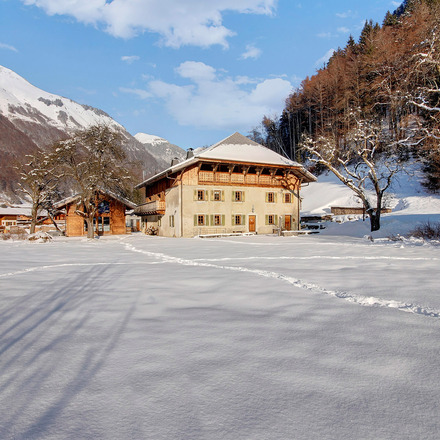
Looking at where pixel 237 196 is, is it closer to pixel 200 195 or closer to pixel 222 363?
pixel 200 195

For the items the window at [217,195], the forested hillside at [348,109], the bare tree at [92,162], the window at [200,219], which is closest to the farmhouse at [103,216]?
the bare tree at [92,162]

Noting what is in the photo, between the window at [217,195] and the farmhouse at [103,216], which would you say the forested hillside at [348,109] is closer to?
the window at [217,195]

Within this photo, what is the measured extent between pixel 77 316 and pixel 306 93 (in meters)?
66.2

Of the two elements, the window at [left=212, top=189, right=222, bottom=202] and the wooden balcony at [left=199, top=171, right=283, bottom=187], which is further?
the window at [left=212, top=189, right=222, bottom=202]

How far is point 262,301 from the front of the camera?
5.00 m

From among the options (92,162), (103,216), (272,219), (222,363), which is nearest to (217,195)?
(272,219)

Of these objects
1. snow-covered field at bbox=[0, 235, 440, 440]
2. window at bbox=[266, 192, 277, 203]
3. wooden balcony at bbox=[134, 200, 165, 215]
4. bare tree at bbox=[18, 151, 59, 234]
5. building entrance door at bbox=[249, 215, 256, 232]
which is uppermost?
bare tree at bbox=[18, 151, 59, 234]

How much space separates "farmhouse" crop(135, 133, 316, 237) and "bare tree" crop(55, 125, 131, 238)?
4.61m

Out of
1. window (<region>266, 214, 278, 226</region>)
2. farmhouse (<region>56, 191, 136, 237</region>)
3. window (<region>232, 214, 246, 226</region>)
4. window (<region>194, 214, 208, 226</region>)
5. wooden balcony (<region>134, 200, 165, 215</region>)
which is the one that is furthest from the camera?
farmhouse (<region>56, 191, 136, 237</region>)

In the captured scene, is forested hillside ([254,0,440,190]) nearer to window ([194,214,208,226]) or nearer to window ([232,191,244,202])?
window ([232,191,244,202])

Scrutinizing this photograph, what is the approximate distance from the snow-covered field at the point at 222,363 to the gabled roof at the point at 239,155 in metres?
23.7

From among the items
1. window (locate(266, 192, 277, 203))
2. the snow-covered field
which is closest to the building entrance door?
window (locate(266, 192, 277, 203))

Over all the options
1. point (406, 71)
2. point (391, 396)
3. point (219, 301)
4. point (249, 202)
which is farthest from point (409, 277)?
point (249, 202)

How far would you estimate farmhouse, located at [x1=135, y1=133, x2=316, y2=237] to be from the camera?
2914cm
